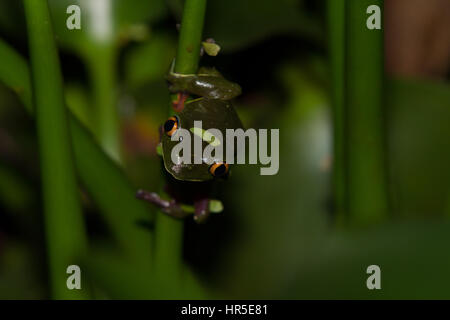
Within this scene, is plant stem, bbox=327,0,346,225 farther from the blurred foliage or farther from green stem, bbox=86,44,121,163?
green stem, bbox=86,44,121,163

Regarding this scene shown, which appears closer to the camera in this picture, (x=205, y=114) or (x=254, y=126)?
(x=205, y=114)

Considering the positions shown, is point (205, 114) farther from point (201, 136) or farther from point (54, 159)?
point (54, 159)

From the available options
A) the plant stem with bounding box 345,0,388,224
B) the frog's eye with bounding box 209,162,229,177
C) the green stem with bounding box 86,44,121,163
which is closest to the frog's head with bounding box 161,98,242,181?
the frog's eye with bounding box 209,162,229,177

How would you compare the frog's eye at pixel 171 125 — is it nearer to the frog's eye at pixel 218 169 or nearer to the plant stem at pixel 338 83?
the frog's eye at pixel 218 169

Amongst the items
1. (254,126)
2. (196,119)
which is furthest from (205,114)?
(254,126)

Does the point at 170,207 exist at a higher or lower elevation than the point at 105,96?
lower

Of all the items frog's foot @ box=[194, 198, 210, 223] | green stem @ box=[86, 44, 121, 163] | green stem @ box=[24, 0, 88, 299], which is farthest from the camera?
green stem @ box=[86, 44, 121, 163]

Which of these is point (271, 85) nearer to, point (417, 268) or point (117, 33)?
point (117, 33)
